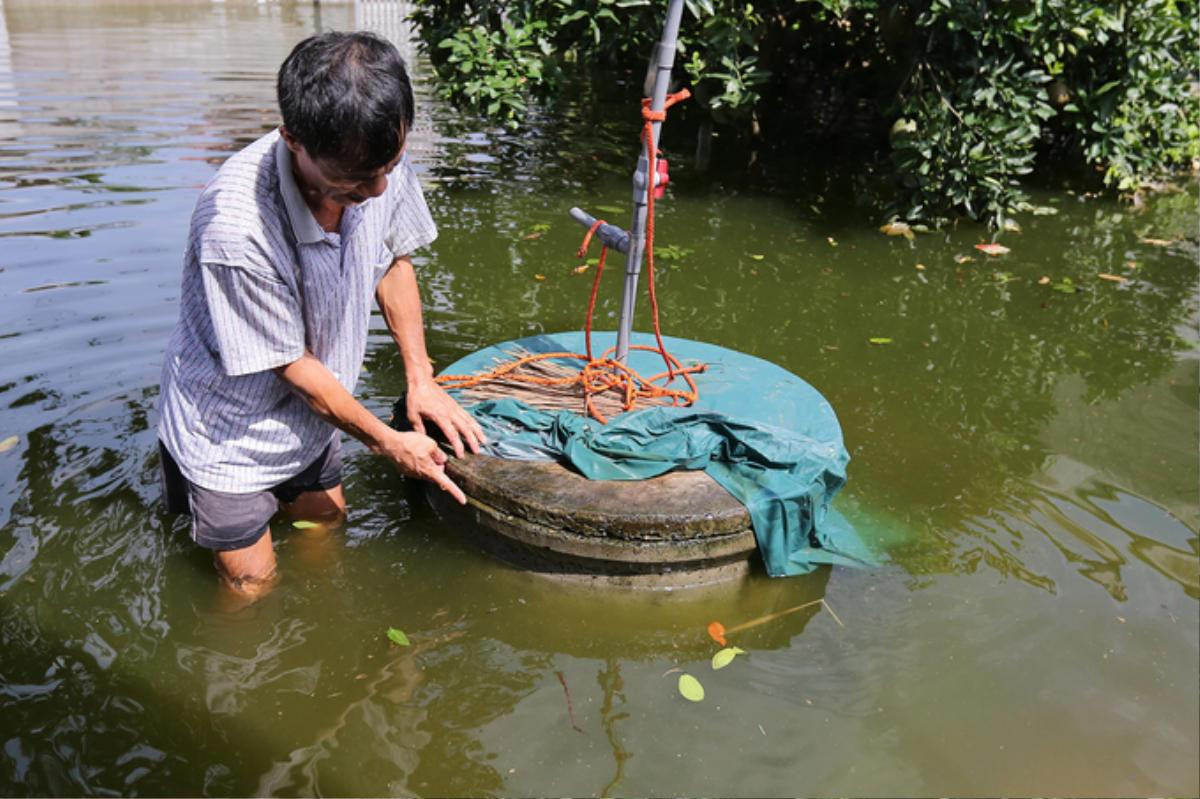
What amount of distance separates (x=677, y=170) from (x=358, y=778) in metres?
6.47

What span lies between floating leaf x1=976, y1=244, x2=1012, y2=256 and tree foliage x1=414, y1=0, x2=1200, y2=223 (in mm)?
261

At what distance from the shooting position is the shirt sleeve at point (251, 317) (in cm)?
228

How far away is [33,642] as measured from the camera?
9.01 ft

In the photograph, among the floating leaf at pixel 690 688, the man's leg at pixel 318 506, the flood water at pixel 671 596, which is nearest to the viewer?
the flood water at pixel 671 596

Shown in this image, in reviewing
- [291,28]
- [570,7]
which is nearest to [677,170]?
[570,7]

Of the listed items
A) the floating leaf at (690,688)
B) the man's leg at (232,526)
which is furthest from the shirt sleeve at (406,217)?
the floating leaf at (690,688)

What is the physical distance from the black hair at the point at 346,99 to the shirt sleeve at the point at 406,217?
67 cm

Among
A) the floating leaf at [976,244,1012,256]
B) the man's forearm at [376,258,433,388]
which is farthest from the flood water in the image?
the man's forearm at [376,258,433,388]

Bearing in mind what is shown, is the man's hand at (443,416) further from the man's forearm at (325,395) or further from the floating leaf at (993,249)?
the floating leaf at (993,249)

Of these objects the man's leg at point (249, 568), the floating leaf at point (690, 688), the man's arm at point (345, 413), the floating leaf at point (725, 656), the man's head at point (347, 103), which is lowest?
the floating leaf at point (690, 688)

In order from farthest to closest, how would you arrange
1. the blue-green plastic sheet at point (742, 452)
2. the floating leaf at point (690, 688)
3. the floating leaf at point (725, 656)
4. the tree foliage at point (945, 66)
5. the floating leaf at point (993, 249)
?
the floating leaf at point (993, 249), the tree foliage at point (945, 66), the blue-green plastic sheet at point (742, 452), the floating leaf at point (725, 656), the floating leaf at point (690, 688)

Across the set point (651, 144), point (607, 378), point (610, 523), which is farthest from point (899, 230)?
point (610, 523)

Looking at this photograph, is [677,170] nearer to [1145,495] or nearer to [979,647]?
[1145,495]

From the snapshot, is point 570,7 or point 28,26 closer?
point 570,7
